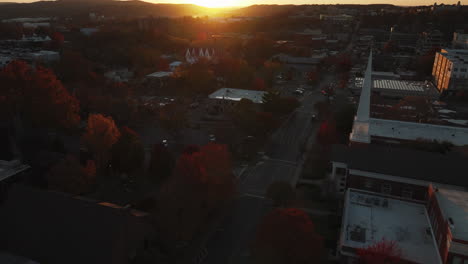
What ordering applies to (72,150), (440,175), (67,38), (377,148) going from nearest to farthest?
(440,175)
(377,148)
(72,150)
(67,38)

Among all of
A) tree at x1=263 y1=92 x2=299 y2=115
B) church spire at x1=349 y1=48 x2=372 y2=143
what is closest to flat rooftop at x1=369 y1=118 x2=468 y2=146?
church spire at x1=349 y1=48 x2=372 y2=143

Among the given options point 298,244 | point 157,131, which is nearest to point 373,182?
point 298,244

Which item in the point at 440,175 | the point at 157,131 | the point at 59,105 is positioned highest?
the point at 59,105

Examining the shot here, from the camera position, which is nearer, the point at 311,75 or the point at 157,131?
the point at 157,131

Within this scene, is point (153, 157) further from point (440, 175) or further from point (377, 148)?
point (440, 175)

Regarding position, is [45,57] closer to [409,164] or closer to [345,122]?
[345,122]

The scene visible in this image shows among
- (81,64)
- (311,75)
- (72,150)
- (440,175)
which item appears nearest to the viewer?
(440,175)

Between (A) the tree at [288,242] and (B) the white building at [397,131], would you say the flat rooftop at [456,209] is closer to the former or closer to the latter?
(A) the tree at [288,242]
